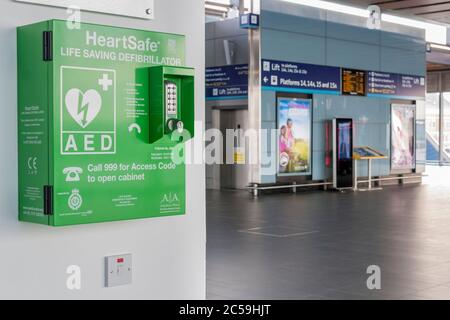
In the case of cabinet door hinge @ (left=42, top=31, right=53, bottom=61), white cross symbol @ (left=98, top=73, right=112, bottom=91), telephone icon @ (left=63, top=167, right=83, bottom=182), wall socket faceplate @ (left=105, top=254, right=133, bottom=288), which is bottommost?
wall socket faceplate @ (left=105, top=254, right=133, bottom=288)

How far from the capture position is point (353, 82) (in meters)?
17.8

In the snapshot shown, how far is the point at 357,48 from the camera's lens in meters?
18.0

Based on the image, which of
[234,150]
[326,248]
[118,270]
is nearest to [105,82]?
[118,270]

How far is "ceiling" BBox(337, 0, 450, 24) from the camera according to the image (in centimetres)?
1723

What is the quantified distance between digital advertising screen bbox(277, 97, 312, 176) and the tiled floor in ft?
7.07

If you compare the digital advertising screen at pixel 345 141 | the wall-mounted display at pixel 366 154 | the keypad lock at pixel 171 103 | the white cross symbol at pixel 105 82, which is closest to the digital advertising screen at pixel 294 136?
the digital advertising screen at pixel 345 141

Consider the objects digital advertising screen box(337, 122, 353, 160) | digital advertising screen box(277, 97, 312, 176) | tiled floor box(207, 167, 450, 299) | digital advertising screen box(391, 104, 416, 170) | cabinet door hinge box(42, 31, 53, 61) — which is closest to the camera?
cabinet door hinge box(42, 31, 53, 61)

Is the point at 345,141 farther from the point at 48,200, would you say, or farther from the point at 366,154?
the point at 48,200

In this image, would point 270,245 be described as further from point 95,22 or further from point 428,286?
point 95,22

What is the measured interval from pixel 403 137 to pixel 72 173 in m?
17.7

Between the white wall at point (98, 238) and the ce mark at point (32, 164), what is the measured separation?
0.22 ft

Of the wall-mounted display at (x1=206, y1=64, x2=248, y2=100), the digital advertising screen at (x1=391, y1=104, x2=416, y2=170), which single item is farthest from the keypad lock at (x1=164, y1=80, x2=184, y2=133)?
the digital advertising screen at (x1=391, y1=104, x2=416, y2=170)

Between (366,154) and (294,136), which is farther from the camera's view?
(366,154)

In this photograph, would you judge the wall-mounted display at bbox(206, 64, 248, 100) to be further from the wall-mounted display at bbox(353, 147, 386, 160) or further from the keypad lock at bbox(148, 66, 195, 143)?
the keypad lock at bbox(148, 66, 195, 143)
